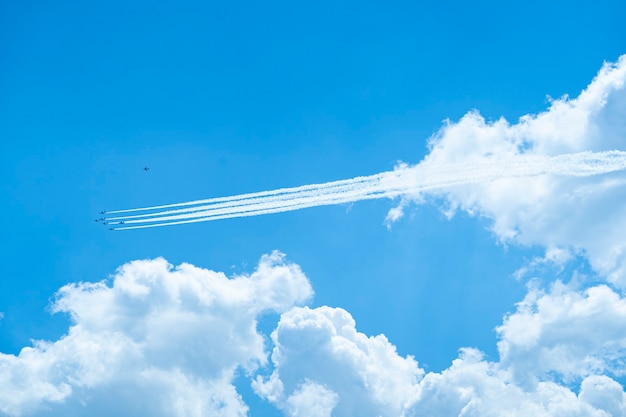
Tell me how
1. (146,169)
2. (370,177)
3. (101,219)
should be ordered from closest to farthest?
(370,177) → (101,219) → (146,169)

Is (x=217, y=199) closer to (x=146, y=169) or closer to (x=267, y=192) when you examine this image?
(x=267, y=192)

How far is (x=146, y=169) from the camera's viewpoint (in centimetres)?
10975

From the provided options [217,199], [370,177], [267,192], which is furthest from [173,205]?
[370,177]

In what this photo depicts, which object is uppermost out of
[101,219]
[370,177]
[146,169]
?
[146,169]

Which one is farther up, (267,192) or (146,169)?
(146,169)

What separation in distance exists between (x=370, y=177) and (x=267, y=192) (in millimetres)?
13904

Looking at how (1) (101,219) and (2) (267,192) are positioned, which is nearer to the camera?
(2) (267,192)

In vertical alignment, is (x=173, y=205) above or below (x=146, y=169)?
below

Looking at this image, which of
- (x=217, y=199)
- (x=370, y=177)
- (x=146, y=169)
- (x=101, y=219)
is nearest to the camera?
(x=370, y=177)

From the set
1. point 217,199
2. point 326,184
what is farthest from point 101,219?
point 326,184

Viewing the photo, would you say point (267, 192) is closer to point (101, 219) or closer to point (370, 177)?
point (370, 177)

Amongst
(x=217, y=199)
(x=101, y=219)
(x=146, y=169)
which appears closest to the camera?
(x=217, y=199)

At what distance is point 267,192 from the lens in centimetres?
7719

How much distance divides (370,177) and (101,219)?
46.6m
